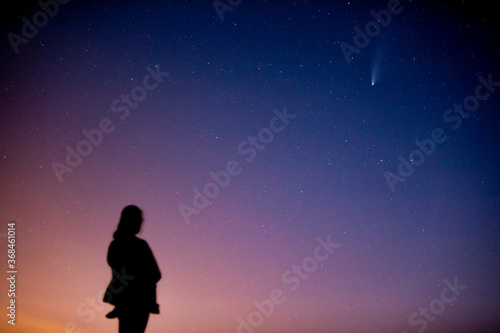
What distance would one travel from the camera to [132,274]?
8.32 feet

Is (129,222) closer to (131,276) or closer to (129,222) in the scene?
(129,222)

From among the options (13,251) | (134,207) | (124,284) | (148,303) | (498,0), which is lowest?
(148,303)

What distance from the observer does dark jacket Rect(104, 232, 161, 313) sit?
2461 millimetres

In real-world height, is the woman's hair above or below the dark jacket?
above

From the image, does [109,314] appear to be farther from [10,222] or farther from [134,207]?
[10,222]

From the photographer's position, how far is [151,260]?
2.61 metres

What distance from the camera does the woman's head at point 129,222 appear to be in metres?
2.59

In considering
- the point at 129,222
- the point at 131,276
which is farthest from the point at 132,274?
the point at 129,222

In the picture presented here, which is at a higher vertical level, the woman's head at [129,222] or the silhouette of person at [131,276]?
the woman's head at [129,222]

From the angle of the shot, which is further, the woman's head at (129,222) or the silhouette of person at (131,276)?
the woman's head at (129,222)

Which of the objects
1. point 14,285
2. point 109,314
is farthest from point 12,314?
point 109,314

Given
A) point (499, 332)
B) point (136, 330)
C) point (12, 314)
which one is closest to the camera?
point (136, 330)

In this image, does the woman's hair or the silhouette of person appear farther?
the woman's hair

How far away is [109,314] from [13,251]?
433cm
